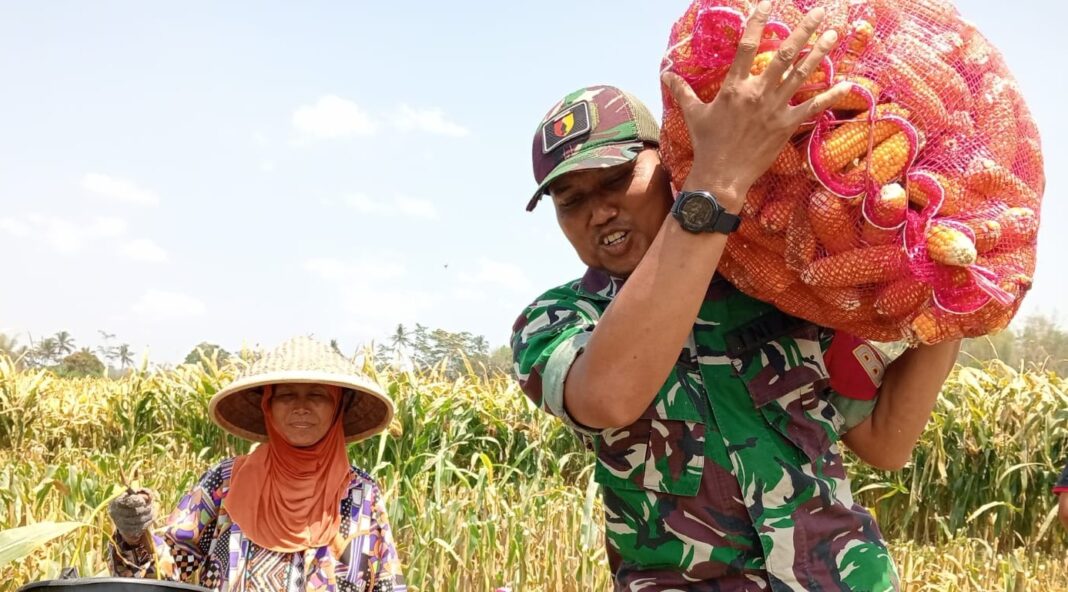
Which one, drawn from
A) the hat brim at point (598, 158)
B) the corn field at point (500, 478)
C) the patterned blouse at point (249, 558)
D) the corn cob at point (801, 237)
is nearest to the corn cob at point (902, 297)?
the corn cob at point (801, 237)

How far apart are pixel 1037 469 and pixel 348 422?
4037 mm

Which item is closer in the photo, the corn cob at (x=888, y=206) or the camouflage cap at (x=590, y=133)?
the corn cob at (x=888, y=206)

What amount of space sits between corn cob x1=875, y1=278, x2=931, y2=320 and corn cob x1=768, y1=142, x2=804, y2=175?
8.0 inches

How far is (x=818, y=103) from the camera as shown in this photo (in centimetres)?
117

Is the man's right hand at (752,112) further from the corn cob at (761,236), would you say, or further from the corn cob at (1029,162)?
the corn cob at (1029,162)

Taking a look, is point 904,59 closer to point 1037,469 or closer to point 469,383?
point 1037,469

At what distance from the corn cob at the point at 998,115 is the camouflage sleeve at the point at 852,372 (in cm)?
39

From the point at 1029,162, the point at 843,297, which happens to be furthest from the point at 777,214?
the point at 1029,162

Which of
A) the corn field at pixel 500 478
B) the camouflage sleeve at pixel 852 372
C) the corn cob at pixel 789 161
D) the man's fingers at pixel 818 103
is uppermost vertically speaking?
the man's fingers at pixel 818 103

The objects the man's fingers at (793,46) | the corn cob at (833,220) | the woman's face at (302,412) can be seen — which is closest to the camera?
the man's fingers at (793,46)

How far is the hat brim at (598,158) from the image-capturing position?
1396mm

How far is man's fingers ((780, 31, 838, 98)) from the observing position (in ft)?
3.76

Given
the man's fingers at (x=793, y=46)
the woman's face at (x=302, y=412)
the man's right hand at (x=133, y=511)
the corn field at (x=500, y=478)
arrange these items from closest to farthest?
the man's fingers at (x=793, y=46)
the man's right hand at (x=133, y=511)
the woman's face at (x=302, y=412)
the corn field at (x=500, y=478)

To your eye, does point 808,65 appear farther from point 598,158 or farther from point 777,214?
point 598,158
